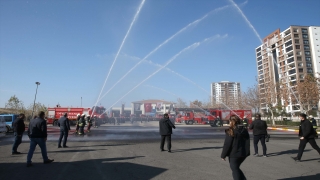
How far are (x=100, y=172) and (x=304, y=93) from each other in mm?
41261

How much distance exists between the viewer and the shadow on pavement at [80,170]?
5.91 meters

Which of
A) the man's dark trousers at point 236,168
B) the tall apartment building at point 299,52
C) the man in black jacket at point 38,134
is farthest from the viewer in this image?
the tall apartment building at point 299,52

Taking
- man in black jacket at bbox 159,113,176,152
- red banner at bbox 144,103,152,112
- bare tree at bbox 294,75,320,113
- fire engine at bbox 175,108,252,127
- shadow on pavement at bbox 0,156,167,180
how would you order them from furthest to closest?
red banner at bbox 144,103,152,112 → fire engine at bbox 175,108,252,127 → bare tree at bbox 294,75,320,113 → man in black jacket at bbox 159,113,176,152 → shadow on pavement at bbox 0,156,167,180

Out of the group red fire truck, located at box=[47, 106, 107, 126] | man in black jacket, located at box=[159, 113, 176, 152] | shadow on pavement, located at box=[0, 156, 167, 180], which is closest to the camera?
shadow on pavement, located at box=[0, 156, 167, 180]

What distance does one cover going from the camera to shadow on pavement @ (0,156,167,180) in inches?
233

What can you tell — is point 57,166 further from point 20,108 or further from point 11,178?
point 20,108

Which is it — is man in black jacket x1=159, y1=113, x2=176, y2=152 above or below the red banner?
below

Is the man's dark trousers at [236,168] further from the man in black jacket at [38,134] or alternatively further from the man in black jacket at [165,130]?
the man in black jacket at [38,134]

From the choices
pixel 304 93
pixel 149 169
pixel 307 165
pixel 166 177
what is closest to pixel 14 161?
pixel 149 169

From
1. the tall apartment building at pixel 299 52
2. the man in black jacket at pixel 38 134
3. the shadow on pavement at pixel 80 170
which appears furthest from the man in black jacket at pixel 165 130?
the tall apartment building at pixel 299 52

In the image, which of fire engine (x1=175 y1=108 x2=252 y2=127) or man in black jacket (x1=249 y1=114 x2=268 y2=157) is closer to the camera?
man in black jacket (x1=249 y1=114 x2=268 y2=157)

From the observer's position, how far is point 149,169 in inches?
263

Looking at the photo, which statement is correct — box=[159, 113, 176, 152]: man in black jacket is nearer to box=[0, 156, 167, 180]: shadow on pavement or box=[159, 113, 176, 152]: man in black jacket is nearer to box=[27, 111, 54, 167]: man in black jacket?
box=[0, 156, 167, 180]: shadow on pavement

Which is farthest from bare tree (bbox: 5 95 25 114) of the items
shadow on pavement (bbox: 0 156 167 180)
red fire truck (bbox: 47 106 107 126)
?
shadow on pavement (bbox: 0 156 167 180)
